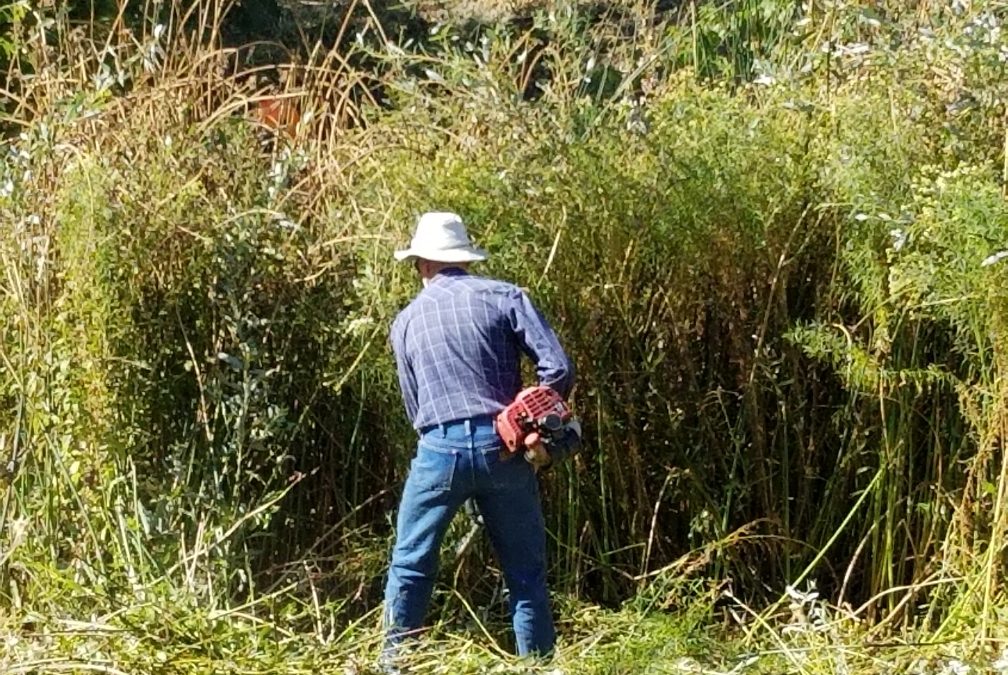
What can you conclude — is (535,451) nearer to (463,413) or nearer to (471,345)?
(463,413)

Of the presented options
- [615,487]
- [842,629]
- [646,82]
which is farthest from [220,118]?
[842,629]

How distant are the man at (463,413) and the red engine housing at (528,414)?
0.05 m

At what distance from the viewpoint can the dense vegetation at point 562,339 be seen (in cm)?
450

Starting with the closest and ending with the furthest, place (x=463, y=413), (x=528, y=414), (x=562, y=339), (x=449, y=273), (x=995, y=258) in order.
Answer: (x=995, y=258) → (x=528, y=414) → (x=463, y=413) → (x=449, y=273) → (x=562, y=339)

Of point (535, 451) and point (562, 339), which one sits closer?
point (535, 451)

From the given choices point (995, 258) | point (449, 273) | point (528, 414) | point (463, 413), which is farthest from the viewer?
point (449, 273)

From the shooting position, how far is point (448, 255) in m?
4.27

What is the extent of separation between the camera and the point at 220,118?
16.4 feet

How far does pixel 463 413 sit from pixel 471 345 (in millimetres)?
204

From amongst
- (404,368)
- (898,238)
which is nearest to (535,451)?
(404,368)

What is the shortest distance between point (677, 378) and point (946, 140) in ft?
3.89

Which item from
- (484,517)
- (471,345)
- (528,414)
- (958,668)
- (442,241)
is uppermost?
(442,241)

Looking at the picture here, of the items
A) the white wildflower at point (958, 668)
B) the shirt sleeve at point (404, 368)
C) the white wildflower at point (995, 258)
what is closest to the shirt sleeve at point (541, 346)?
the shirt sleeve at point (404, 368)

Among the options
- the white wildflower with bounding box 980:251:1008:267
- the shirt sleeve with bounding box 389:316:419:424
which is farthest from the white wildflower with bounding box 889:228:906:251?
the shirt sleeve with bounding box 389:316:419:424
